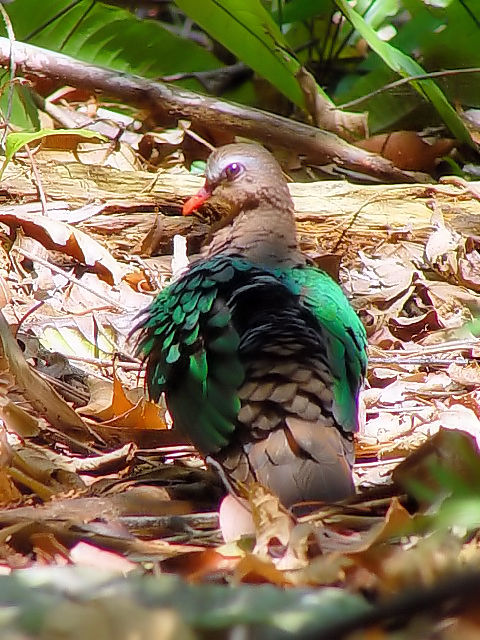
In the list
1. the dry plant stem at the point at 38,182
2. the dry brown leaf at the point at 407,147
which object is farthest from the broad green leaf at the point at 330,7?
the dry plant stem at the point at 38,182

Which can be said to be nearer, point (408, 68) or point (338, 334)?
point (338, 334)

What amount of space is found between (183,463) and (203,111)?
2.58 meters

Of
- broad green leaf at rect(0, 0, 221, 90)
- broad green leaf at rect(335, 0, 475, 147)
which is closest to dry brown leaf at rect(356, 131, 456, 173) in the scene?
broad green leaf at rect(335, 0, 475, 147)

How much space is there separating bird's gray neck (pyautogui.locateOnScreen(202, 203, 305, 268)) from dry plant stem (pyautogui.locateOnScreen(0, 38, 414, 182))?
3.57 ft

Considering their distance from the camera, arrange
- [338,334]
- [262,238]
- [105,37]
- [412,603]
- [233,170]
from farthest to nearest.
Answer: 1. [105,37]
2. [233,170]
3. [262,238]
4. [338,334]
5. [412,603]

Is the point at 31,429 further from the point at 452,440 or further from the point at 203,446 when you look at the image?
the point at 452,440

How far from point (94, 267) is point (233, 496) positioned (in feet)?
8.07

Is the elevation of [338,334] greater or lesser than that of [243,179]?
lesser

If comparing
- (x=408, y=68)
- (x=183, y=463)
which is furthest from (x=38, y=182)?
(x=183, y=463)

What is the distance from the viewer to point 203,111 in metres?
5.67

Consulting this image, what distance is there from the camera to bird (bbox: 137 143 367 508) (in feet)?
9.85

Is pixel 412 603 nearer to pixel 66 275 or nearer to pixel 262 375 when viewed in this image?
pixel 262 375

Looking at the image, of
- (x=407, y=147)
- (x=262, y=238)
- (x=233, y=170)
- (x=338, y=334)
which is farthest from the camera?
(x=407, y=147)

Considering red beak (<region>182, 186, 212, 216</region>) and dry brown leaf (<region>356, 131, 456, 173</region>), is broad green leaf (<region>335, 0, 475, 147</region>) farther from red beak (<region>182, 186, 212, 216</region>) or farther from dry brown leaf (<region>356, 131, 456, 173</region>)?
red beak (<region>182, 186, 212, 216</region>)
